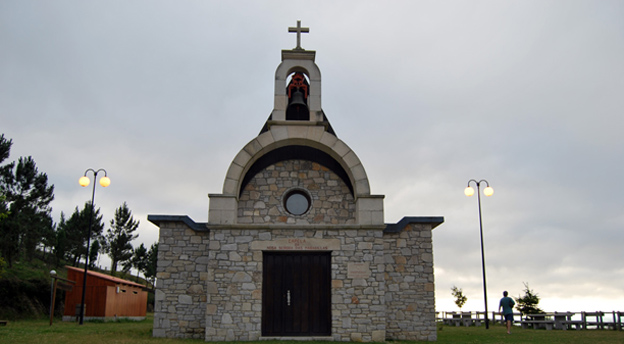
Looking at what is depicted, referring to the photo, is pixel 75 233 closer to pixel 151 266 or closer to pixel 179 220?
pixel 151 266

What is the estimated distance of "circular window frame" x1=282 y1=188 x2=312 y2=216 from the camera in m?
14.1

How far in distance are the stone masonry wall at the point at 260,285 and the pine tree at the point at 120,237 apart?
114ft

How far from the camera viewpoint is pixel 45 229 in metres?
31.6

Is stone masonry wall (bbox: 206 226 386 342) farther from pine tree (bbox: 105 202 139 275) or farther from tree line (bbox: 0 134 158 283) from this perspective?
pine tree (bbox: 105 202 139 275)

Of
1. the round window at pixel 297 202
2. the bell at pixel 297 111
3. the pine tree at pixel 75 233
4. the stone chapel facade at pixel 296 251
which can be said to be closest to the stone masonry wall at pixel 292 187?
the stone chapel facade at pixel 296 251

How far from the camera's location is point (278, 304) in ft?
43.0

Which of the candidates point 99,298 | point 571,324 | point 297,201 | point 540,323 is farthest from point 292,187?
point 99,298

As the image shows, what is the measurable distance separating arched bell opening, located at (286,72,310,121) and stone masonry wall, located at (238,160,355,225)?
149 centimetres

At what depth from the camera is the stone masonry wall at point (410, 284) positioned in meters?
13.7

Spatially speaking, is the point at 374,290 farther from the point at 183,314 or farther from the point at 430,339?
the point at 183,314

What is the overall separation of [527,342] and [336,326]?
16.2 feet

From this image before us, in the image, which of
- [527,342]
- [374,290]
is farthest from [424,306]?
[527,342]

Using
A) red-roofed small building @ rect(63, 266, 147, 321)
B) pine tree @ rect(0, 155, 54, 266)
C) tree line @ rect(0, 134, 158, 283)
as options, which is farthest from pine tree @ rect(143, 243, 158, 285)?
red-roofed small building @ rect(63, 266, 147, 321)

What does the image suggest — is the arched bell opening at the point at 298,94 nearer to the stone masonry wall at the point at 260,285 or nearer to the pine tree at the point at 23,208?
the stone masonry wall at the point at 260,285
